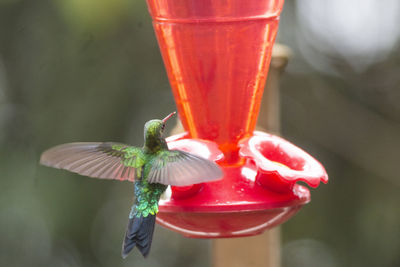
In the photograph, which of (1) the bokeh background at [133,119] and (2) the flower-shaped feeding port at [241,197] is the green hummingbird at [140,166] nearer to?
(2) the flower-shaped feeding port at [241,197]

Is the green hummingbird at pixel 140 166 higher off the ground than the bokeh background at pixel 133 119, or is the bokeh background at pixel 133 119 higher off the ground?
the green hummingbird at pixel 140 166

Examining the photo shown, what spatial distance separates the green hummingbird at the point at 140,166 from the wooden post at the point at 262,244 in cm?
68

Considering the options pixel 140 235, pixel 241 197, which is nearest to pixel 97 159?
pixel 140 235

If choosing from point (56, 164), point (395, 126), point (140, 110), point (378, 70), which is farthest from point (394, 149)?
point (56, 164)

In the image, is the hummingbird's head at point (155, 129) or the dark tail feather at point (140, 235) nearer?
the dark tail feather at point (140, 235)

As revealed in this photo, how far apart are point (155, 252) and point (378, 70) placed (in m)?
2.91

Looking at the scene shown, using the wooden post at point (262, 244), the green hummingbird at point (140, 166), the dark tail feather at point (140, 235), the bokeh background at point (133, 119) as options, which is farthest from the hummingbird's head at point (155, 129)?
the bokeh background at point (133, 119)

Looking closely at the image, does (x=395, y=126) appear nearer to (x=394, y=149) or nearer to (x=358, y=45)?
(x=394, y=149)

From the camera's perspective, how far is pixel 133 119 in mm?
6082

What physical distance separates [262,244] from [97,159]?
95 centimetres

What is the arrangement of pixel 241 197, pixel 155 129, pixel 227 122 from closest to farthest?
pixel 241 197 < pixel 155 129 < pixel 227 122

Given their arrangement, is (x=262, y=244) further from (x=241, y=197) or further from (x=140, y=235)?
(x=140, y=235)

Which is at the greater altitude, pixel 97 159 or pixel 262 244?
pixel 97 159

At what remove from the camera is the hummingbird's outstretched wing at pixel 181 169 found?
1.85 meters
